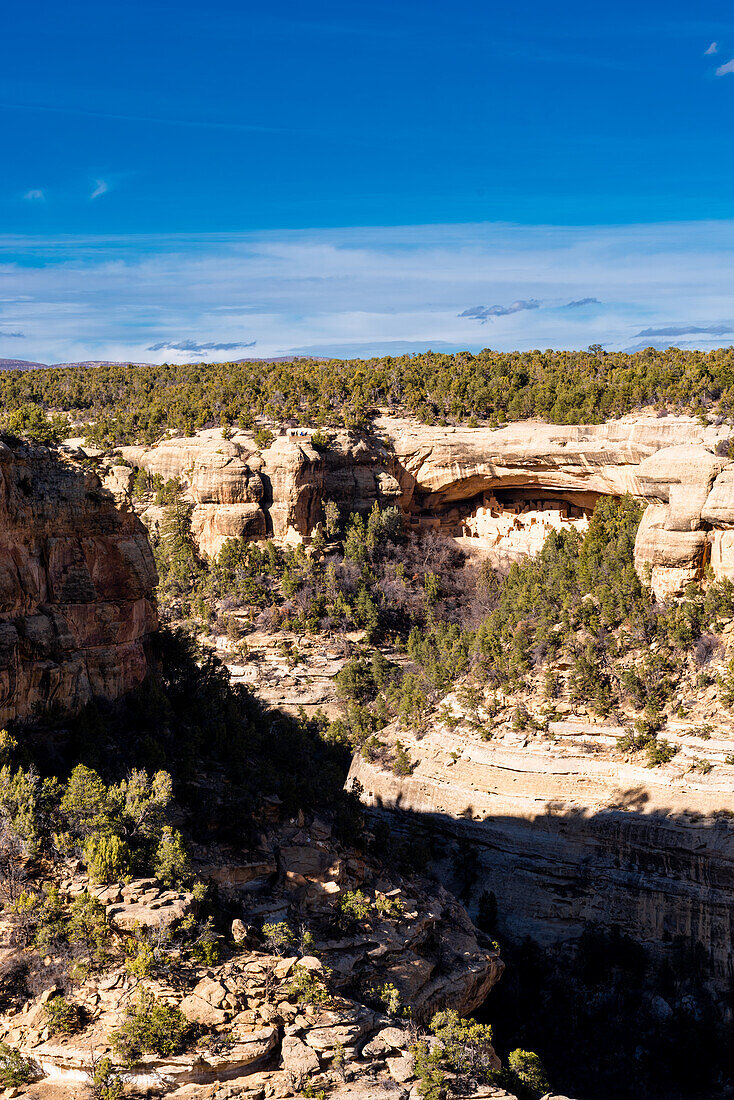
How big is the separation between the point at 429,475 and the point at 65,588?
1410 inches

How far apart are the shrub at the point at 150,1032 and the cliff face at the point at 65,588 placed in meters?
7.42

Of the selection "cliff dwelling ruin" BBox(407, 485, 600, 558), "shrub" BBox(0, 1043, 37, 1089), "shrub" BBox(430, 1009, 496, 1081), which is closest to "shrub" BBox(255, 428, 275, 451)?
"cliff dwelling ruin" BBox(407, 485, 600, 558)

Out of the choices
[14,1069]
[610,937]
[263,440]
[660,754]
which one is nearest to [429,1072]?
[14,1069]

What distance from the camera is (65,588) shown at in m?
22.1

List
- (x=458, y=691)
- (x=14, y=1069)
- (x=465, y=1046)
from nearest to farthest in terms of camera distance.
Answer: (x=14, y=1069) < (x=465, y=1046) < (x=458, y=691)

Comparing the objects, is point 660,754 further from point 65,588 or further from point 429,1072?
point 65,588

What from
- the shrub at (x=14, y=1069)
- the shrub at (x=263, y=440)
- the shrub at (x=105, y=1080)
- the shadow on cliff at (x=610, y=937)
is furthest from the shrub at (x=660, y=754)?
the shrub at (x=263, y=440)

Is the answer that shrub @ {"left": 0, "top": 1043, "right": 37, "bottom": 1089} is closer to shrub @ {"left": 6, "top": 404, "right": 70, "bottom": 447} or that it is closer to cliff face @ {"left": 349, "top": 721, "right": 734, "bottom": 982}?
shrub @ {"left": 6, "top": 404, "right": 70, "bottom": 447}

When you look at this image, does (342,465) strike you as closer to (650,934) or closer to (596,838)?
(596,838)

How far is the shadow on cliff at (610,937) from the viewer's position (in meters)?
27.6

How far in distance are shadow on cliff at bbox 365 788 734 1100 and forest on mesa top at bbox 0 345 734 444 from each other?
22168 millimetres

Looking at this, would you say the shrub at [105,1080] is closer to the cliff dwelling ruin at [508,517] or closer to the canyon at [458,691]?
the canyon at [458,691]

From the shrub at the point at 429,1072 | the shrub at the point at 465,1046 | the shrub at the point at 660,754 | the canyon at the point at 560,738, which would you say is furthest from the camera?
the shrub at the point at 660,754

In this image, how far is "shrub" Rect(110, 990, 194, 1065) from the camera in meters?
14.1
